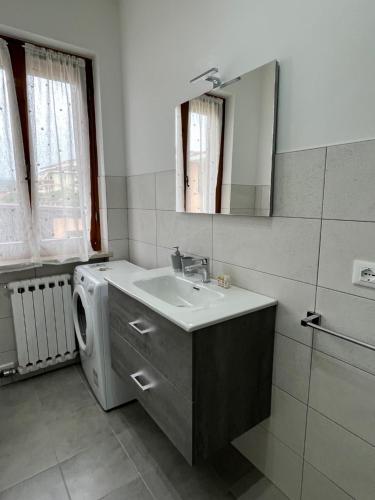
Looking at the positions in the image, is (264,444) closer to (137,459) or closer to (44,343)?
(137,459)

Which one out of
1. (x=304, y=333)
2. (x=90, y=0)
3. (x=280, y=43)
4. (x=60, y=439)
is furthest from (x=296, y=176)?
(x=90, y=0)

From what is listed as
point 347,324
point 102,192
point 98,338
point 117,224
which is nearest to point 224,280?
point 347,324

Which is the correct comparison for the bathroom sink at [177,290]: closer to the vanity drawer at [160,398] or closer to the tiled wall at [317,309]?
the tiled wall at [317,309]

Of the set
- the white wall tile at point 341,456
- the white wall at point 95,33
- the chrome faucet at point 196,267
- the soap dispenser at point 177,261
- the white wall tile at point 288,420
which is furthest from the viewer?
the white wall at point 95,33

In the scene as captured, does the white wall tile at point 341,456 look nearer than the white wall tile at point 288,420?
Yes

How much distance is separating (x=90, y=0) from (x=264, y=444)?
3.12 m

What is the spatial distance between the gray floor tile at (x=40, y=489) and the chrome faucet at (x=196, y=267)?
1259 mm

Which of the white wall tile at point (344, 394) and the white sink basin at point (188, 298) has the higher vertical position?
the white sink basin at point (188, 298)

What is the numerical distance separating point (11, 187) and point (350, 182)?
2109mm

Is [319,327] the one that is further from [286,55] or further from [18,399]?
[18,399]

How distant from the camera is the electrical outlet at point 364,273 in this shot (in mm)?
981

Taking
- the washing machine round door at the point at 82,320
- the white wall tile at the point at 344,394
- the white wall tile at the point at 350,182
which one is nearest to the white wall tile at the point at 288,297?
the white wall tile at the point at 344,394

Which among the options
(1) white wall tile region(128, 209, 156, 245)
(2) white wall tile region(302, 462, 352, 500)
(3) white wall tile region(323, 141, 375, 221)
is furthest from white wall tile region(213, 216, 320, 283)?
(2) white wall tile region(302, 462, 352, 500)

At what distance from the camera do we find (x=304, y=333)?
4.02 feet
